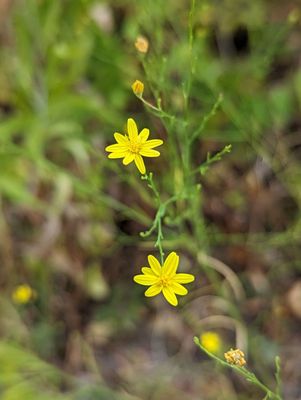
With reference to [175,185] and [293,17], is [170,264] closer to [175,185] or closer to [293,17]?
[175,185]

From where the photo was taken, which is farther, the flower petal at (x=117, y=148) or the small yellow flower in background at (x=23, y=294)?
the small yellow flower in background at (x=23, y=294)

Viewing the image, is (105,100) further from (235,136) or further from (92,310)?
(92,310)

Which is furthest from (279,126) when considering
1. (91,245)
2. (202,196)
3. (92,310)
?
(92,310)

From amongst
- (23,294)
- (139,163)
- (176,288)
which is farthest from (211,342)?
(139,163)

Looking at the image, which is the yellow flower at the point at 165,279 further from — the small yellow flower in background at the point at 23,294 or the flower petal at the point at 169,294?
the small yellow flower in background at the point at 23,294

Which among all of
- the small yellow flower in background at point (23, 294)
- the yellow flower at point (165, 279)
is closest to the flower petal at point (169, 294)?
the yellow flower at point (165, 279)

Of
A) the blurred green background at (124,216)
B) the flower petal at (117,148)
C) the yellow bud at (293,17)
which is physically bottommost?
the flower petal at (117,148)

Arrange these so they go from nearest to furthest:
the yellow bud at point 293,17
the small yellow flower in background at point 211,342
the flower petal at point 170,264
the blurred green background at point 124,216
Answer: the flower petal at point 170,264 → the yellow bud at point 293,17 → the small yellow flower in background at point 211,342 → the blurred green background at point 124,216

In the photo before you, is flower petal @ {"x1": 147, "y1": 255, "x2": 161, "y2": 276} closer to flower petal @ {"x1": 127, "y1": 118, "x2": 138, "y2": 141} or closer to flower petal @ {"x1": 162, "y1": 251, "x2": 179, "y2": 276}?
flower petal @ {"x1": 162, "y1": 251, "x2": 179, "y2": 276}
